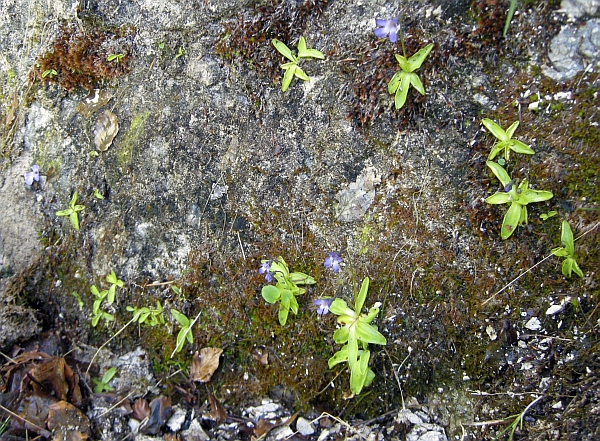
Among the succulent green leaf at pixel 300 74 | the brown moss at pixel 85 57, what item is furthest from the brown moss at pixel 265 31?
the brown moss at pixel 85 57

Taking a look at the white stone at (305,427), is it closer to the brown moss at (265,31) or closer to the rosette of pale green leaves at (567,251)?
the rosette of pale green leaves at (567,251)

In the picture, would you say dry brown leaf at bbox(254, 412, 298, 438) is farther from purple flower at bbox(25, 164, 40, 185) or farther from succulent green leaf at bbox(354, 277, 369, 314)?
purple flower at bbox(25, 164, 40, 185)

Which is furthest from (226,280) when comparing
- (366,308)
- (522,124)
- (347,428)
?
(522,124)

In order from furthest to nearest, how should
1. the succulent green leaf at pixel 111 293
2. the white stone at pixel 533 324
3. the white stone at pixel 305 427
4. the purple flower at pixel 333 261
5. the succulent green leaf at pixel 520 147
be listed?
the succulent green leaf at pixel 111 293 < the white stone at pixel 305 427 < the purple flower at pixel 333 261 < the white stone at pixel 533 324 < the succulent green leaf at pixel 520 147

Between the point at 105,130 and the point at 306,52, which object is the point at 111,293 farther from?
the point at 306,52

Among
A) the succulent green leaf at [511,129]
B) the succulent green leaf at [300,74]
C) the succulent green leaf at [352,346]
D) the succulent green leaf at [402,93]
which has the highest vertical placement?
the succulent green leaf at [300,74]

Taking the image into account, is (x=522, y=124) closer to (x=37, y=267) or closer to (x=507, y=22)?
(x=507, y=22)

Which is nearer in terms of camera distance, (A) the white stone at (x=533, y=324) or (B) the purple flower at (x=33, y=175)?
(A) the white stone at (x=533, y=324)
